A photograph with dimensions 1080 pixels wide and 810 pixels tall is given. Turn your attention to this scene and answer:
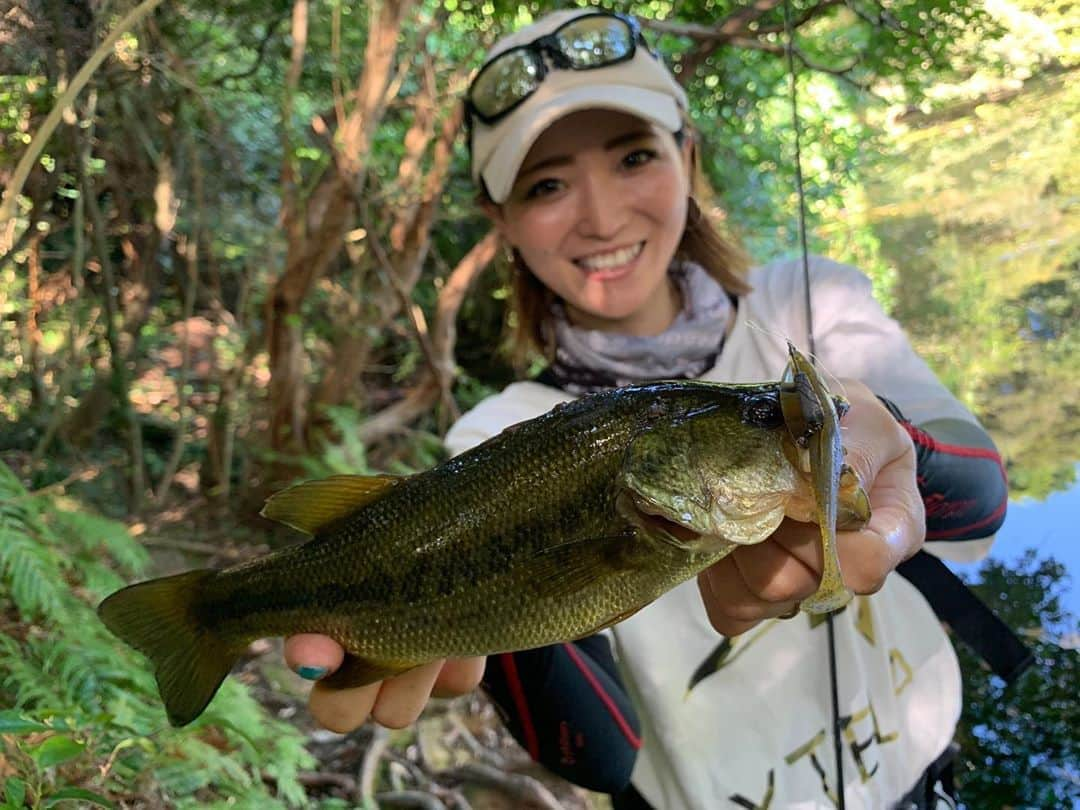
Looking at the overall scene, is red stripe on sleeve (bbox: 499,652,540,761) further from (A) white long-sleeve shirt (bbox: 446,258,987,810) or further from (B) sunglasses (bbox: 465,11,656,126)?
(B) sunglasses (bbox: 465,11,656,126)

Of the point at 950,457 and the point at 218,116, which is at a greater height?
the point at 218,116

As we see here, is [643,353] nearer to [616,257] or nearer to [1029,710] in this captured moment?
[616,257]

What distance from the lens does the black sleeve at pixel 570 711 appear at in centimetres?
179

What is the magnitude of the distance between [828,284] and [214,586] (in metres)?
1.85

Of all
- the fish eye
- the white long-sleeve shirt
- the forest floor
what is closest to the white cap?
the white long-sleeve shirt

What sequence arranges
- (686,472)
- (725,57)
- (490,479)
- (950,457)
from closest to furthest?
(686,472)
(490,479)
(950,457)
(725,57)

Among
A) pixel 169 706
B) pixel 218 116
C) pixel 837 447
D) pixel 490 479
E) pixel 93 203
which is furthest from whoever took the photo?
pixel 218 116

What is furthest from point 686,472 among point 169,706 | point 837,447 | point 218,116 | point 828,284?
point 218,116

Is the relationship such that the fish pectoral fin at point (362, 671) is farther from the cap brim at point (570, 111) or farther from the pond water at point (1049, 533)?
the pond water at point (1049, 533)

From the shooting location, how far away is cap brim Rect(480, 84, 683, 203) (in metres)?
1.99

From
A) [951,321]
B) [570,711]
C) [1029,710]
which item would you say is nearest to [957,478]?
[570,711]

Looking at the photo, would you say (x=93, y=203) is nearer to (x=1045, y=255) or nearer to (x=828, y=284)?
(x=828, y=284)

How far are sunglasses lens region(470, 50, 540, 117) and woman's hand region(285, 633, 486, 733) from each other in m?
1.61

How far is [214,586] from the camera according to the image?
4.72 ft
